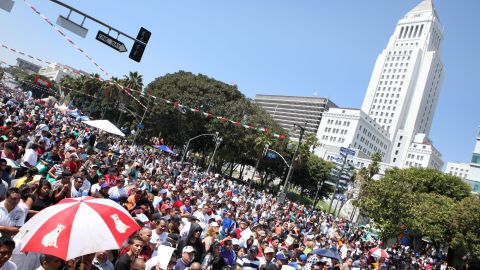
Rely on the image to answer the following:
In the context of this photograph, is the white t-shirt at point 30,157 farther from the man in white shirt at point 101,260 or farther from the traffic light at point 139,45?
the man in white shirt at point 101,260

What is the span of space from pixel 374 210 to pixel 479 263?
874 cm

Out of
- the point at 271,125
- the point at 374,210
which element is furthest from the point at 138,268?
the point at 271,125

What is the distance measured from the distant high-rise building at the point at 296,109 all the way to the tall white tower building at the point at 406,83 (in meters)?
18.3

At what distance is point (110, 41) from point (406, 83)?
5269 inches

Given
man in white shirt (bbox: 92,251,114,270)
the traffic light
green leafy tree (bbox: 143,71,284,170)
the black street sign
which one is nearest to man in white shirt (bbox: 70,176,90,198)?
man in white shirt (bbox: 92,251,114,270)

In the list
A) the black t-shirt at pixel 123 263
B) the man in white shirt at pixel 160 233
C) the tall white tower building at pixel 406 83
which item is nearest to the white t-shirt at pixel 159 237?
the man in white shirt at pixel 160 233

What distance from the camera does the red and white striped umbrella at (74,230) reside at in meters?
3.79

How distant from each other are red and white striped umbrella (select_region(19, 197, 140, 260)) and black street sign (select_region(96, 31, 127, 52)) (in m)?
10.7

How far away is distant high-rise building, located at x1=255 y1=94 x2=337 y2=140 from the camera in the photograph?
495ft

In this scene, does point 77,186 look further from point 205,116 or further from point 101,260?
point 205,116

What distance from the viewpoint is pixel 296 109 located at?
161 meters

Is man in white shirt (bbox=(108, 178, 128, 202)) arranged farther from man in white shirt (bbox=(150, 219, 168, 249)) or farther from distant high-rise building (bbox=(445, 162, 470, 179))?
distant high-rise building (bbox=(445, 162, 470, 179))

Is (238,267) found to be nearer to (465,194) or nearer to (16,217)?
(16,217)

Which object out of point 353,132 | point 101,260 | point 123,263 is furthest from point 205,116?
point 353,132
